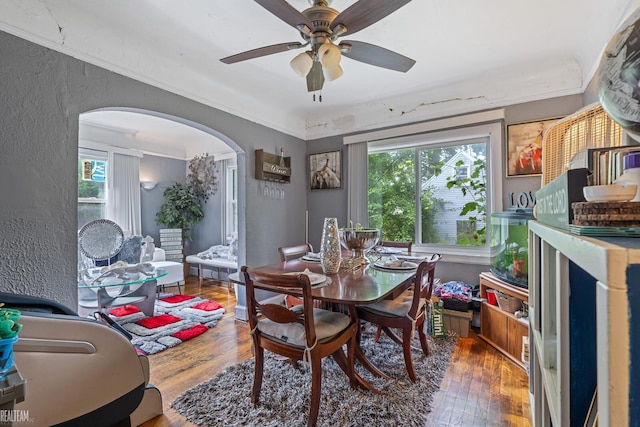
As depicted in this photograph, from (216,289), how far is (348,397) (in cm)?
331

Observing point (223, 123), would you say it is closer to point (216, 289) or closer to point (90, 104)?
point (90, 104)

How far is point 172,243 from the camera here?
520 centimetres

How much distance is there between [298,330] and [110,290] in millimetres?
2208

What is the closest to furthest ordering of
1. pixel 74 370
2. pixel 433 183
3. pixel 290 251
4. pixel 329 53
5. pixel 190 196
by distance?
pixel 74 370
pixel 329 53
pixel 290 251
pixel 433 183
pixel 190 196

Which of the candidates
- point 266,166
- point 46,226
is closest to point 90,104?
point 46,226

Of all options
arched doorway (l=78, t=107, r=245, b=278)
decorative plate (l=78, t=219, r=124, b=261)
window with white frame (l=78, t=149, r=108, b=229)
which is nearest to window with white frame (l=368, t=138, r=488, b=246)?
arched doorway (l=78, t=107, r=245, b=278)

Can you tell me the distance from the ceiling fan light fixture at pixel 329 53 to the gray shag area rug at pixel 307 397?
1944 millimetres

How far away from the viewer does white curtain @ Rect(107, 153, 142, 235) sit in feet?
15.8

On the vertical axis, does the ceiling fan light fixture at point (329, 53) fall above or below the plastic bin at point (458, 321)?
above

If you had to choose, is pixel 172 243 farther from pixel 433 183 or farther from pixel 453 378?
pixel 453 378

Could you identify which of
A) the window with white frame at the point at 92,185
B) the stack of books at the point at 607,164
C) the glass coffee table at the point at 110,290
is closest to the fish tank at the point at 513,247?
the stack of books at the point at 607,164

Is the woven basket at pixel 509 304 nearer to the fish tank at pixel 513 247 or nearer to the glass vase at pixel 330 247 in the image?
the fish tank at pixel 513 247

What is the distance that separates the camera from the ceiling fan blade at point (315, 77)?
6.33 ft

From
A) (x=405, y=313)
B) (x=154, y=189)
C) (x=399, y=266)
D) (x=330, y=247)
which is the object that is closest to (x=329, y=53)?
(x=330, y=247)
